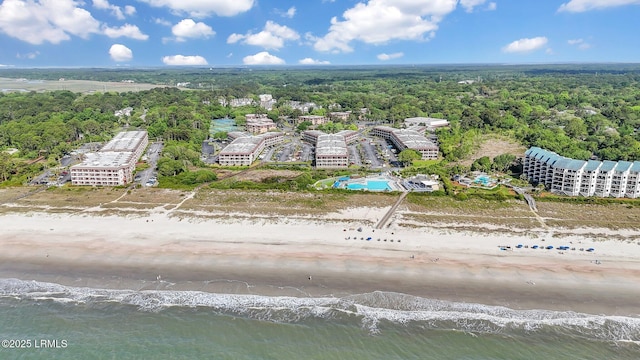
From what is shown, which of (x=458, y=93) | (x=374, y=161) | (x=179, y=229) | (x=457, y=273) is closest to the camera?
(x=457, y=273)

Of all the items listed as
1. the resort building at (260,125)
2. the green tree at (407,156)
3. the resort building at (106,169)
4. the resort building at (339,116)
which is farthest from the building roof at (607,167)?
the resort building at (339,116)

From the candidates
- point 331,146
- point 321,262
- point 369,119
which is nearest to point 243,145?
point 331,146

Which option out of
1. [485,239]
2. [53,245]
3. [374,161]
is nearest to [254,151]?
[374,161]

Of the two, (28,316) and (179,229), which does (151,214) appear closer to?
(179,229)

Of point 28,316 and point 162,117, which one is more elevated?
point 162,117

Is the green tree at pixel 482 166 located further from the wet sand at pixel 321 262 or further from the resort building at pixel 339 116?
the resort building at pixel 339 116

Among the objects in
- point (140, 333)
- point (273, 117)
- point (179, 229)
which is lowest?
point (140, 333)
